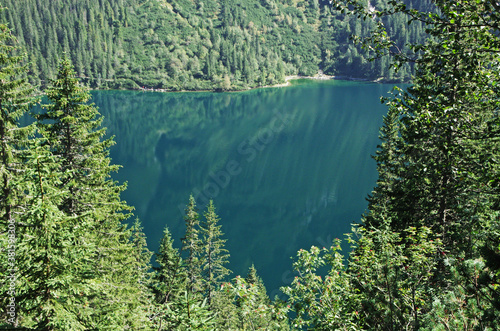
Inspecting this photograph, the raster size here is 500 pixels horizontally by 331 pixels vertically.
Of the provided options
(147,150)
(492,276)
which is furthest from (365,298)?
(147,150)

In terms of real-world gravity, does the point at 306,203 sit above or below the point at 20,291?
below

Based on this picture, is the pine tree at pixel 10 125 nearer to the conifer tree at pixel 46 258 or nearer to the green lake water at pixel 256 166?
the conifer tree at pixel 46 258

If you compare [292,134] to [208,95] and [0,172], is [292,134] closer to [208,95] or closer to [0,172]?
[208,95]

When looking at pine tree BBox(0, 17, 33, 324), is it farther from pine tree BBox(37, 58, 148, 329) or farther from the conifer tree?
the conifer tree

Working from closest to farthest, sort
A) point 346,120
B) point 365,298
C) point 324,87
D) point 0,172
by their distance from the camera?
point 365,298, point 0,172, point 346,120, point 324,87

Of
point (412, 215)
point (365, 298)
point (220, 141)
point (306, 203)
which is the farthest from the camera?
point (220, 141)

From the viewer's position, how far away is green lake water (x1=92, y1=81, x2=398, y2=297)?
165 ft

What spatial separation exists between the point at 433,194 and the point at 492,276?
9080mm

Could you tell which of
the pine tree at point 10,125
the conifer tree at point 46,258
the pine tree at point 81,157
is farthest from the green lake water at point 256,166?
the conifer tree at point 46,258

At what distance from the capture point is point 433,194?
503 inches

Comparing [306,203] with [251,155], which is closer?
[306,203]

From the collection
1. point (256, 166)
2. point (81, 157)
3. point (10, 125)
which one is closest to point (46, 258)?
point (10, 125)

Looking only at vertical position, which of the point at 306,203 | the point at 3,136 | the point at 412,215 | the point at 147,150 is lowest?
the point at 306,203

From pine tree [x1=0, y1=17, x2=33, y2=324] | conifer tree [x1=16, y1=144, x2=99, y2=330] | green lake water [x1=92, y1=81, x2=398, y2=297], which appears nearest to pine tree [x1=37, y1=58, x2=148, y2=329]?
pine tree [x1=0, y1=17, x2=33, y2=324]
